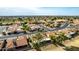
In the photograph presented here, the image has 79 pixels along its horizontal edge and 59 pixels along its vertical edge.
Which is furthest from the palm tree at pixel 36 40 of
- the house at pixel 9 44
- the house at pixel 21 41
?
the house at pixel 9 44

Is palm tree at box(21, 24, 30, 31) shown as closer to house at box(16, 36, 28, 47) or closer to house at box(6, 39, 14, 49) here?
house at box(16, 36, 28, 47)

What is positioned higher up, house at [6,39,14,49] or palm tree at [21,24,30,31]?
palm tree at [21,24,30,31]

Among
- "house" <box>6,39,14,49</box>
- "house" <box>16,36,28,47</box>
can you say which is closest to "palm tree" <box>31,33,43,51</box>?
"house" <box>16,36,28,47</box>

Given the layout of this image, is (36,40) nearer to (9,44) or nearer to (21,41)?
(21,41)

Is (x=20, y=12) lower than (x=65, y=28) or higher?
higher

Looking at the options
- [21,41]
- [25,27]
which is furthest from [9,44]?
[25,27]

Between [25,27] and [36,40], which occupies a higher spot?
[25,27]

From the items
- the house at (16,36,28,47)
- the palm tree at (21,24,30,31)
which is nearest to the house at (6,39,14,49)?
the house at (16,36,28,47)
